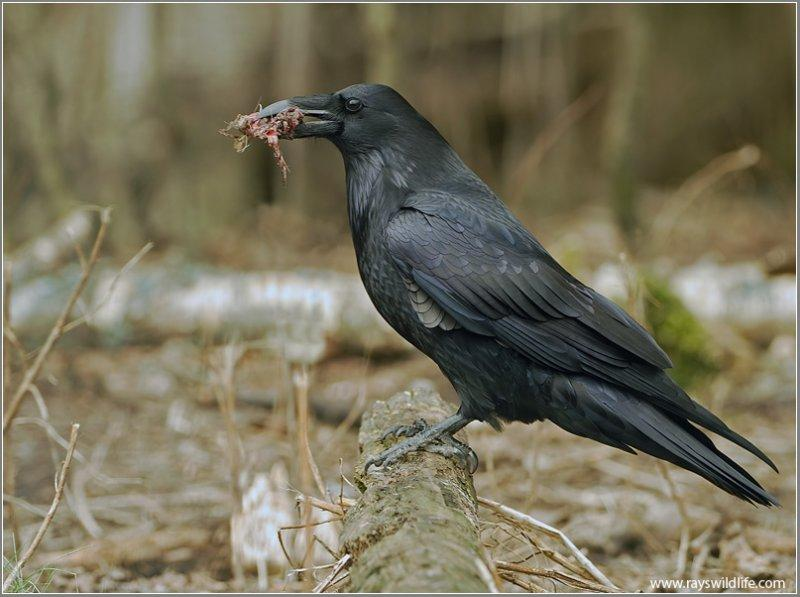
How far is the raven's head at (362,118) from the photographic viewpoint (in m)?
3.61

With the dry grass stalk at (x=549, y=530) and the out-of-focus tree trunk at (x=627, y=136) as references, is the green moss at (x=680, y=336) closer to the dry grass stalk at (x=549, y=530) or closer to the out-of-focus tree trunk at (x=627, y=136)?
the out-of-focus tree trunk at (x=627, y=136)

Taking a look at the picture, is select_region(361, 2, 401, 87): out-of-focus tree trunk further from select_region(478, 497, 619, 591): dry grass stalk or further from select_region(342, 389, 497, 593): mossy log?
select_region(478, 497, 619, 591): dry grass stalk

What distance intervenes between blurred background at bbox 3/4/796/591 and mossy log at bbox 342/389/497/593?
2.38ft

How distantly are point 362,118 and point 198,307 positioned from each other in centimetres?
419

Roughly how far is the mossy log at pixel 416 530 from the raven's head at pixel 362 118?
1.17 metres

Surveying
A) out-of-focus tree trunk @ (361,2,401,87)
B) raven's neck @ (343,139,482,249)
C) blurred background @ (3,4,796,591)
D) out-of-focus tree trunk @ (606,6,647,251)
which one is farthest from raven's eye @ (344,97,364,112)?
out-of-focus tree trunk @ (606,6,647,251)

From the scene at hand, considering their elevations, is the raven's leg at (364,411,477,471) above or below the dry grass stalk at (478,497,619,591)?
above

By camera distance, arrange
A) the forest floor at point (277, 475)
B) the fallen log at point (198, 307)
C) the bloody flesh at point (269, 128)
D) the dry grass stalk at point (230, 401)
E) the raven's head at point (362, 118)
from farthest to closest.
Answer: the fallen log at point (198, 307) → the forest floor at point (277, 475) → the dry grass stalk at point (230, 401) → the raven's head at point (362, 118) → the bloody flesh at point (269, 128)

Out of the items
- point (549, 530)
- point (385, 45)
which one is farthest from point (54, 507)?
point (385, 45)

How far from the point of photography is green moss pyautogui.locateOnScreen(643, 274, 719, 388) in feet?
21.6

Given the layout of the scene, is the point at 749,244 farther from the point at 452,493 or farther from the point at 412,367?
the point at 452,493

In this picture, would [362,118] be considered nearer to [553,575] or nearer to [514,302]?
[514,302]

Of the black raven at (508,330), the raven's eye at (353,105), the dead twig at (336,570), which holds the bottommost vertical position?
the dead twig at (336,570)

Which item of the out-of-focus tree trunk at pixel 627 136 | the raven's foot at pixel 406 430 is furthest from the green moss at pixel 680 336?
the raven's foot at pixel 406 430
